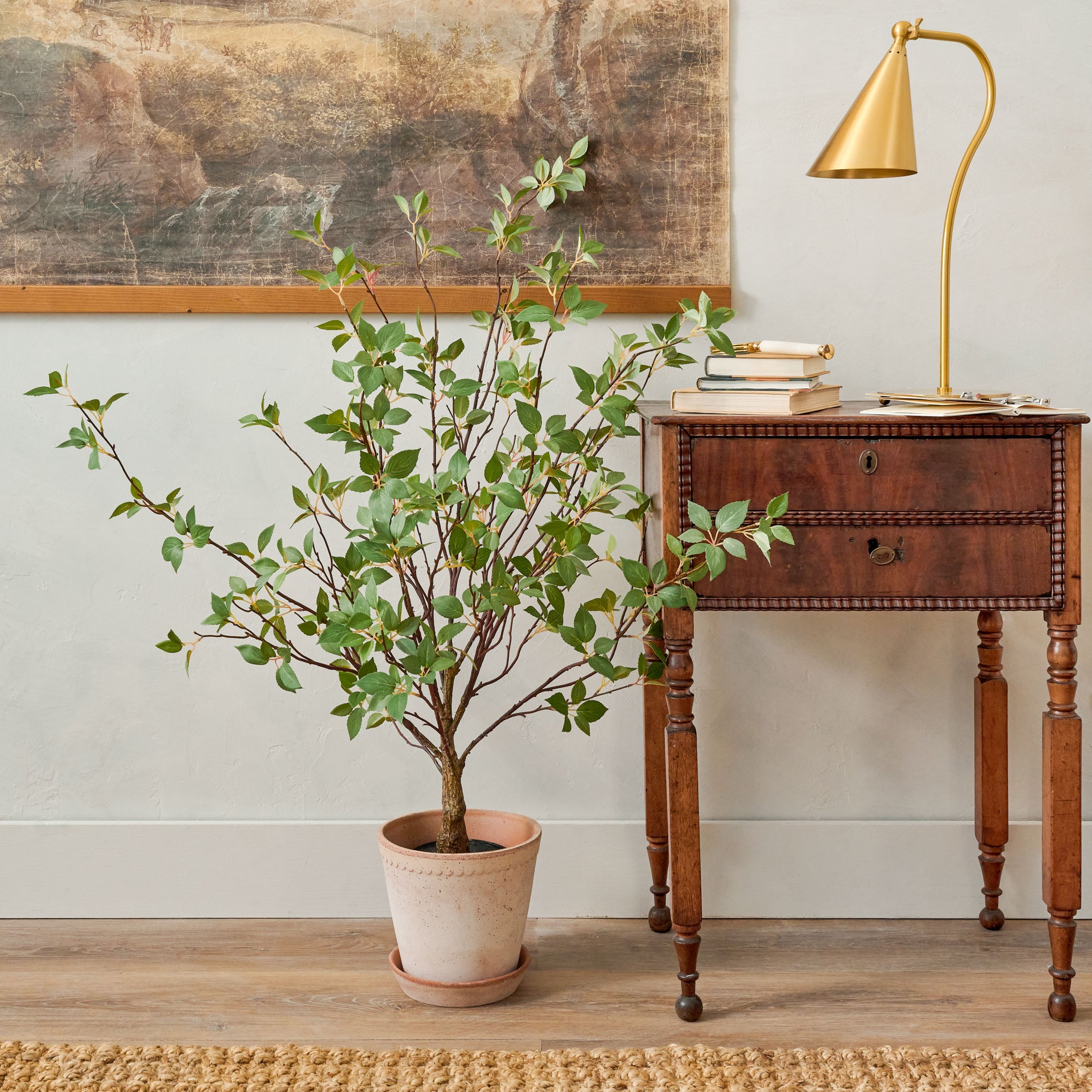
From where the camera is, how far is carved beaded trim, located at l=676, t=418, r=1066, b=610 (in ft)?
4.52

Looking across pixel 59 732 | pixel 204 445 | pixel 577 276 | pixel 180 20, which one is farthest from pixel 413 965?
pixel 180 20

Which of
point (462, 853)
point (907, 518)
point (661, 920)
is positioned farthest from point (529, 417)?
point (661, 920)

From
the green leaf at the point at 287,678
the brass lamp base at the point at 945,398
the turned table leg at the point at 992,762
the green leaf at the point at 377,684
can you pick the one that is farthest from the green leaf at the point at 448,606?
the turned table leg at the point at 992,762

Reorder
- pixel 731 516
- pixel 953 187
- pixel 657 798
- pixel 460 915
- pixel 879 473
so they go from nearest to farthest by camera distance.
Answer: pixel 731 516
pixel 879 473
pixel 460 915
pixel 953 187
pixel 657 798

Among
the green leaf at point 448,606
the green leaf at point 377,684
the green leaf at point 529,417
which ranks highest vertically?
the green leaf at point 529,417

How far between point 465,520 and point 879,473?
549 mm

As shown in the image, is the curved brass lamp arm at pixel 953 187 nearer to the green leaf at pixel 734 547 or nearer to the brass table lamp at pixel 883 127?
the brass table lamp at pixel 883 127

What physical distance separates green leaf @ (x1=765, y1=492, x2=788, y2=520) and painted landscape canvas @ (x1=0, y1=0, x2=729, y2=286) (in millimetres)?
610

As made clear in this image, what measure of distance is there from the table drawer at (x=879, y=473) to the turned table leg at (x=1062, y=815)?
19 cm

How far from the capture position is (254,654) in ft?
4.77

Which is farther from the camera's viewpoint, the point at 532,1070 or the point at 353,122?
the point at 353,122

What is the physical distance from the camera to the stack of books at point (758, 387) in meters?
1.42

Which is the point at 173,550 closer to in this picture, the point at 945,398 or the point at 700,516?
the point at 700,516

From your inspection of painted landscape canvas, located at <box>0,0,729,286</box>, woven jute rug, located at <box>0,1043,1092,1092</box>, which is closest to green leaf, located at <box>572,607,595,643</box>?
woven jute rug, located at <box>0,1043,1092,1092</box>
